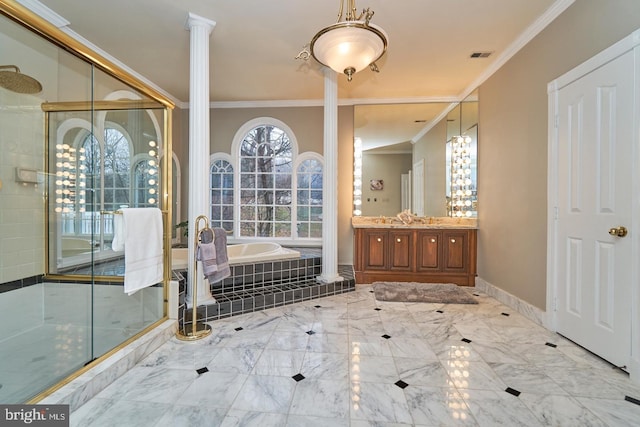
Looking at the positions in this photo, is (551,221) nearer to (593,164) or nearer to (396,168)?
(593,164)

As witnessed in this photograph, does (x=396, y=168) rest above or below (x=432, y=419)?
above

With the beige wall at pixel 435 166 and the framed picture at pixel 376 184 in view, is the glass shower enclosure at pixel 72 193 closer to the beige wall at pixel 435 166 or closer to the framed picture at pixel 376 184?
the framed picture at pixel 376 184

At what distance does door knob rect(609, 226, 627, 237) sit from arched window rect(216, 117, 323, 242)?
3473 mm

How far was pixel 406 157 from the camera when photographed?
438 centimetres

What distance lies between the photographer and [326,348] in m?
2.13

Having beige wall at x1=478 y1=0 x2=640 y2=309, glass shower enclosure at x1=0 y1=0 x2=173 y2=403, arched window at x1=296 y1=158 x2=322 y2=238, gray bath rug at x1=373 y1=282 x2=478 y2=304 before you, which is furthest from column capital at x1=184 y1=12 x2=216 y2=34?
gray bath rug at x1=373 y1=282 x2=478 y2=304

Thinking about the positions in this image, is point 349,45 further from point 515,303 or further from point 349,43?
point 515,303

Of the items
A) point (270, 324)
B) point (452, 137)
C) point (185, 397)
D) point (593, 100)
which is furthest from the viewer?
point (452, 137)

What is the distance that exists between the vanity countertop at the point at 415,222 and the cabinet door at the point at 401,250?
0.42 ft

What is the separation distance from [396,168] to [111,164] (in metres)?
3.65

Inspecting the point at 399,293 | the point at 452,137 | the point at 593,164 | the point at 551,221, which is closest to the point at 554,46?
the point at 593,164

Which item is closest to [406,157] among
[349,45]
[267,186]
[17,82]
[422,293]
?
[422,293]

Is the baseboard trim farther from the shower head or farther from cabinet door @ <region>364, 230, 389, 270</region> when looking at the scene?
the shower head

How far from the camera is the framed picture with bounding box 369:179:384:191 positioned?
14.4ft
